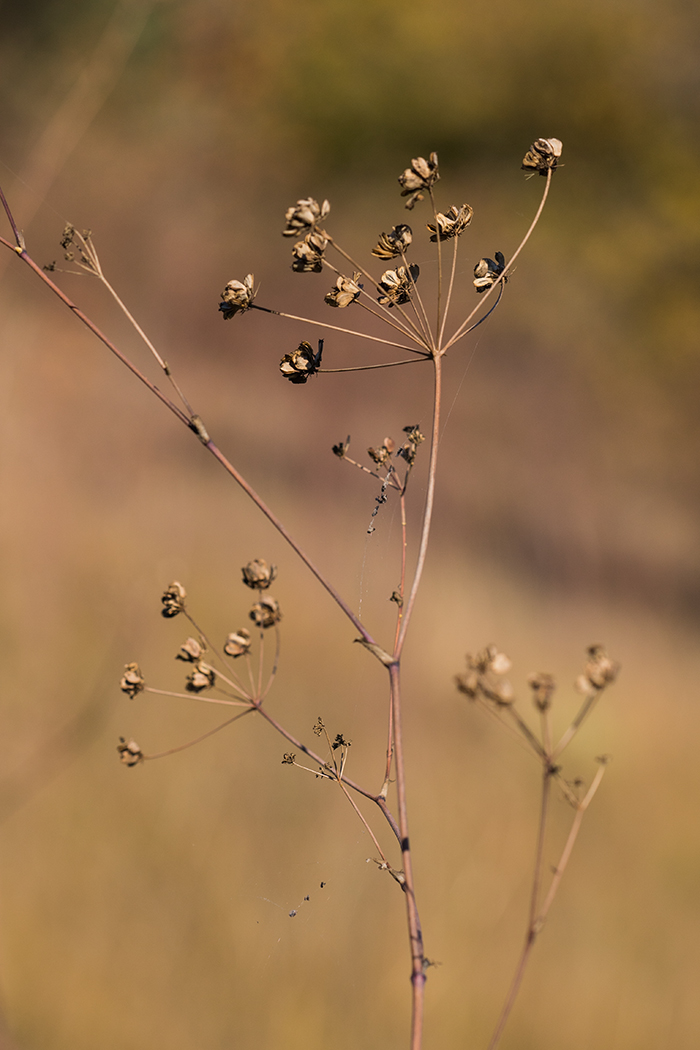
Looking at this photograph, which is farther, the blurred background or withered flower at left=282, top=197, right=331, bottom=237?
the blurred background

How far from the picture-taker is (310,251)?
0.20 m

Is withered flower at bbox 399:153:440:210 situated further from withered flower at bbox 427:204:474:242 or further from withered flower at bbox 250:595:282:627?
withered flower at bbox 250:595:282:627

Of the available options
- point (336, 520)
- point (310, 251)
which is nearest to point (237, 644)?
point (310, 251)

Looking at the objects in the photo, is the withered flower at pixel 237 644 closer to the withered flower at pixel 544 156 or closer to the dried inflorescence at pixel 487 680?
the dried inflorescence at pixel 487 680

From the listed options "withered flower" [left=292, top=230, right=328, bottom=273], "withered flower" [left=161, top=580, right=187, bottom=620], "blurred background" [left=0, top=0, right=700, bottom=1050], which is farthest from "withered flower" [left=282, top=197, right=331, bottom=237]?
"blurred background" [left=0, top=0, right=700, bottom=1050]

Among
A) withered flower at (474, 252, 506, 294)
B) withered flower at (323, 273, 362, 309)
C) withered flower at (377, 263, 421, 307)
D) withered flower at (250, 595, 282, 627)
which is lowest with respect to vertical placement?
withered flower at (250, 595, 282, 627)

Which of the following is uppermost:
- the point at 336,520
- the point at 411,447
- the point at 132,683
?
the point at 336,520

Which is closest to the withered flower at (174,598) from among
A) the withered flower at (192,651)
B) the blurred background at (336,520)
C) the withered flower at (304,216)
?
the withered flower at (192,651)

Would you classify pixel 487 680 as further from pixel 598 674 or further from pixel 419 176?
pixel 419 176

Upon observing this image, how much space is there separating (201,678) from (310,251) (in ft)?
0.42

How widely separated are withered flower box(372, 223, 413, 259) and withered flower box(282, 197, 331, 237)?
19 millimetres

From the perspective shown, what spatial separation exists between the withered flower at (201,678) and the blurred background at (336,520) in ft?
1.07

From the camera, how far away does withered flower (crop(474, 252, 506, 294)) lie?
0.21 meters

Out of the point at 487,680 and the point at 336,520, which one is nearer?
the point at 487,680
